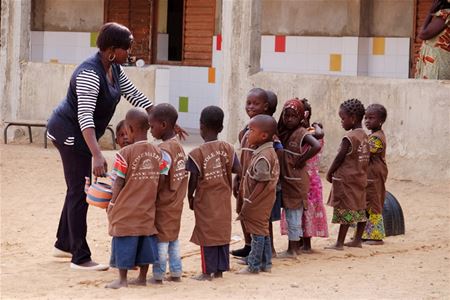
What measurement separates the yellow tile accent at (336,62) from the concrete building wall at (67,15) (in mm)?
4397

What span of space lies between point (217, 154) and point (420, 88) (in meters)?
5.28

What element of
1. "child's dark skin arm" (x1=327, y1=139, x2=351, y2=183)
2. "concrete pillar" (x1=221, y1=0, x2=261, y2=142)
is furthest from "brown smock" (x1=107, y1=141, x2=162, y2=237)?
"concrete pillar" (x1=221, y1=0, x2=261, y2=142)

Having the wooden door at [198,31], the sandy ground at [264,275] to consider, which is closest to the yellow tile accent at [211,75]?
the wooden door at [198,31]

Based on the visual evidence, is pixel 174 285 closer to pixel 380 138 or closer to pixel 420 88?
pixel 380 138

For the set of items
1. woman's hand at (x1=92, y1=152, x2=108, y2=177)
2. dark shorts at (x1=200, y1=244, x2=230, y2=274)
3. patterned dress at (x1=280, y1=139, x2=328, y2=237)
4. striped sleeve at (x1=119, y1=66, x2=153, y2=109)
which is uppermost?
striped sleeve at (x1=119, y1=66, x2=153, y2=109)

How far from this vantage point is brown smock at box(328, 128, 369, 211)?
812 centimetres

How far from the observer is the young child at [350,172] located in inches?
320

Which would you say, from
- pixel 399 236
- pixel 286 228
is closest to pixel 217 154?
pixel 286 228

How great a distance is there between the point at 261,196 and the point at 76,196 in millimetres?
1278

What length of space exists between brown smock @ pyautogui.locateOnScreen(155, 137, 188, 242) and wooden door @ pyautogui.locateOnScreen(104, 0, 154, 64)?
403 inches

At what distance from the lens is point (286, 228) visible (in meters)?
7.91

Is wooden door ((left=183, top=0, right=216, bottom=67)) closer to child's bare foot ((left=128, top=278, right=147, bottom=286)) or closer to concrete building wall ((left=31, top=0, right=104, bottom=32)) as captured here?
concrete building wall ((left=31, top=0, right=104, bottom=32))

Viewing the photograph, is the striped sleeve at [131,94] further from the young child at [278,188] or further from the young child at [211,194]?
the young child at [278,188]

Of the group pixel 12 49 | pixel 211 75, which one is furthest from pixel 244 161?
pixel 12 49
